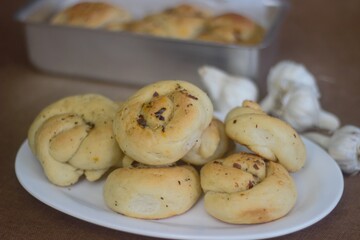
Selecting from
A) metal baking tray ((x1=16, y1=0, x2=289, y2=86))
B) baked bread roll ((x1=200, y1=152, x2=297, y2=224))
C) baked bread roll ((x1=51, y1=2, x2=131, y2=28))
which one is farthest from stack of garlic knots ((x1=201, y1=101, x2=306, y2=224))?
baked bread roll ((x1=51, y1=2, x2=131, y2=28))

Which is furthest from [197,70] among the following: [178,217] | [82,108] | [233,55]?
[178,217]

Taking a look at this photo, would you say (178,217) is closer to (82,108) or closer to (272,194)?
(272,194)

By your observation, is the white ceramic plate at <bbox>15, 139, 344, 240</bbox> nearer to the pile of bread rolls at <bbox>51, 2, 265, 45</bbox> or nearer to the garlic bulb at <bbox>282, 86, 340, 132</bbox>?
the garlic bulb at <bbox>282, 86, 340, 132</bbox>

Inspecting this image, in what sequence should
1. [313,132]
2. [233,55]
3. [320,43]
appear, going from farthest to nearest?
[320,43] < [233,55] < [313,132]

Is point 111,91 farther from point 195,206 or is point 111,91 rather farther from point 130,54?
point 195,206

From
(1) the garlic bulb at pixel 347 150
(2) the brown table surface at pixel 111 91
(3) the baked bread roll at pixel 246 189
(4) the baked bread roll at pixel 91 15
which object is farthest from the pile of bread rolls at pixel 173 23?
(3) the baked bread roll at pixel 246 189

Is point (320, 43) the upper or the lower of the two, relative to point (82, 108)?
lower
